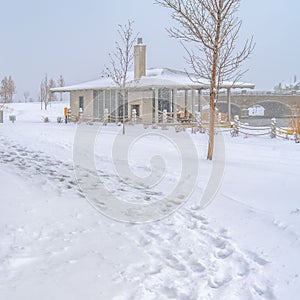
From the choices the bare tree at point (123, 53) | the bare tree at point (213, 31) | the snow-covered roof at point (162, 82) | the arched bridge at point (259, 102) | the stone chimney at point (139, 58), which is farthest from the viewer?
the arched bridge at point (259, 102)

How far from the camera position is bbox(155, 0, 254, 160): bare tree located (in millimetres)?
9500

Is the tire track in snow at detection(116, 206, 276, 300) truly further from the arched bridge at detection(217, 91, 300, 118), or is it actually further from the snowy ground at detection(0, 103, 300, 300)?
the arched bridge at detection(217, 91, 300, 118)

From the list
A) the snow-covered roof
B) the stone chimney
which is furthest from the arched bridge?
the stone chimney

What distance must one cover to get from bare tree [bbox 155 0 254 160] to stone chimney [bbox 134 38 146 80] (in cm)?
1723

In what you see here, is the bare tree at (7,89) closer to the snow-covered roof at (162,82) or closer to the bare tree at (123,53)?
the snow-covered roof at (162,82)

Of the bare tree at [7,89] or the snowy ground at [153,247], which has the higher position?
the bare tree at [7,89]

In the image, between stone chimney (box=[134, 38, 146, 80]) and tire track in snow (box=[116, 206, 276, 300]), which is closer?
tire track in snow (box=[116, 206, 276, 300])

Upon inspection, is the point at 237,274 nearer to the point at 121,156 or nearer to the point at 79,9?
the point at 121,156

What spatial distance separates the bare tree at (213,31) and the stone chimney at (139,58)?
17.2 metres

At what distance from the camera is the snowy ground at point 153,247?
336 cm

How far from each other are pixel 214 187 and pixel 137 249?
3116 mm

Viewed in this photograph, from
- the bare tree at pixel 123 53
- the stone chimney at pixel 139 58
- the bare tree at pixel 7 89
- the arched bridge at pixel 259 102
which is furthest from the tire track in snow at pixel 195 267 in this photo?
the bare tree at pixel 7 89

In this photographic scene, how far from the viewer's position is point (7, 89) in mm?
59094

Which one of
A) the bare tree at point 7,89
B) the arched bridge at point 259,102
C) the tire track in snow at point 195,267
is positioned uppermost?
the bare tree at point 7,89
